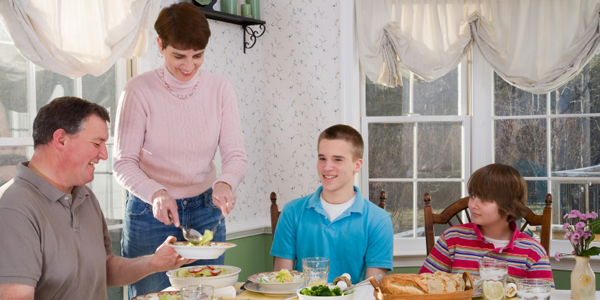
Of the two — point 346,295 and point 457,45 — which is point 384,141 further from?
point 346,295

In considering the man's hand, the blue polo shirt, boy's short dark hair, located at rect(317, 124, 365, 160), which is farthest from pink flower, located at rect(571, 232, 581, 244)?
the man's hand

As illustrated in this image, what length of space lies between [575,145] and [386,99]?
1147 millimetres

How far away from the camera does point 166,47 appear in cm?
195

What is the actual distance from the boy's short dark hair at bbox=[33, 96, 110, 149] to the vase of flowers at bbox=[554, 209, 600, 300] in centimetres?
143

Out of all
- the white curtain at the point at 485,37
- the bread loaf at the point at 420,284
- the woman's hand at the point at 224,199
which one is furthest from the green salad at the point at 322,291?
the white curtain at the point at 485,37

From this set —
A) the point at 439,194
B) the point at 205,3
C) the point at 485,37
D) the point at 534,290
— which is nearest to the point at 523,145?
the point at 439,194

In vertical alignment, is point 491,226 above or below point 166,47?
below

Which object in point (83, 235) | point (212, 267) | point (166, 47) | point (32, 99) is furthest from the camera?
point (32, 99)

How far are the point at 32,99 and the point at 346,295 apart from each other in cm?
180

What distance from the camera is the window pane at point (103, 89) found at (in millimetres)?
2725

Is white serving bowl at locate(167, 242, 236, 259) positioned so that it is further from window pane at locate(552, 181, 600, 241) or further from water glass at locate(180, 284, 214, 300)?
window pane at locate(552, 181, 600, 241)

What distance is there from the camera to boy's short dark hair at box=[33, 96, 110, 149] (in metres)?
1.49

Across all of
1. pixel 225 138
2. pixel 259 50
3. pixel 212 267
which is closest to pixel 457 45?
pixel 259 50

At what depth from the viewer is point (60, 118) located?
151 centimetres
